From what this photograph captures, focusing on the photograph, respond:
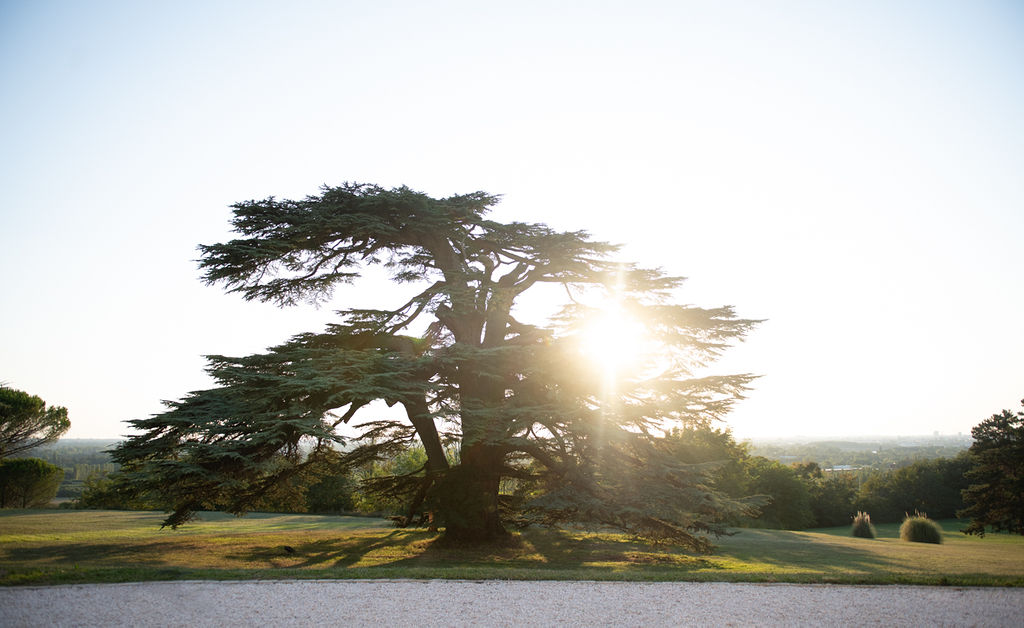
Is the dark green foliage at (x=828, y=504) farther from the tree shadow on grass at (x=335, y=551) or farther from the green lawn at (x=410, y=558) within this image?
the tree shadow on grass at (x=335, y=551)

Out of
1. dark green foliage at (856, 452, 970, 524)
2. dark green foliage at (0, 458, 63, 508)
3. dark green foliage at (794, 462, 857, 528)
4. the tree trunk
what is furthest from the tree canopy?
dark green foliage at (856, 452, 970, 524)

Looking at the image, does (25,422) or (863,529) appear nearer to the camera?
(863,529)

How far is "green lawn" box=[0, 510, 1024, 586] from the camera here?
8812 mm

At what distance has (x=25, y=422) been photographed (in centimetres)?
3161

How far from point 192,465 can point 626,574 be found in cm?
856

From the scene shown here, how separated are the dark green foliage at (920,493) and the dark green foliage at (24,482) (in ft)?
179

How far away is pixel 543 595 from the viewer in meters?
7.75

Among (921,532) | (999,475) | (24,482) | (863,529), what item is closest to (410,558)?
(921,532)

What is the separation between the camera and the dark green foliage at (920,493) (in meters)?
42.0

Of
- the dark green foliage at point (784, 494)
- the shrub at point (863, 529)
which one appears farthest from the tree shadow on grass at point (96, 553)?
the dark green foliage at point (784, 494)

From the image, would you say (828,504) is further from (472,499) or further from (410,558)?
(410,558)

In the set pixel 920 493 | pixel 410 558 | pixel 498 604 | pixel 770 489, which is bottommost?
pixel 920 493

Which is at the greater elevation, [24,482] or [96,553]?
[96,553]

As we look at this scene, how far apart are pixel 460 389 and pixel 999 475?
23.2 meters
